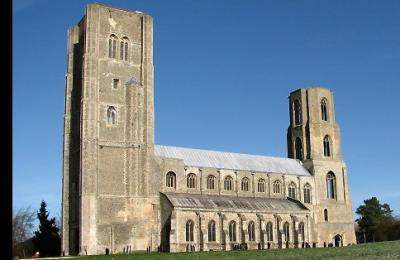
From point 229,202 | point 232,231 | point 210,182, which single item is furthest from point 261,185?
point 232,231

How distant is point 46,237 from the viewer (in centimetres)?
6656

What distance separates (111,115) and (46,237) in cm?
1951

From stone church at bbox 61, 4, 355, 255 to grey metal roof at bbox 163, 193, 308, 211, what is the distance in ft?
0.54

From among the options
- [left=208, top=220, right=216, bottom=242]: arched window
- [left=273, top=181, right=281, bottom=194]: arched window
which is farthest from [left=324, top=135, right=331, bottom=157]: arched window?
[left=208, top=220, right=216, bottom=242]: arched window

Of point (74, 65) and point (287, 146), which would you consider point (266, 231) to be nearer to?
point (287, 146)

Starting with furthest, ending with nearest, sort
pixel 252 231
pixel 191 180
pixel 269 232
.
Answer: pixel 191 180 → pixel 269 232 → pixel 252 231

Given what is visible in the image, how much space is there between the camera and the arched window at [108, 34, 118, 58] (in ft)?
196

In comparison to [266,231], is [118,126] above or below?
above

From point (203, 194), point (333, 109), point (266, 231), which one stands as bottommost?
point (266, 231)

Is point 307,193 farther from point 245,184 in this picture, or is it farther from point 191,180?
point 191,180

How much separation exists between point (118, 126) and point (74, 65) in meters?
10.4
